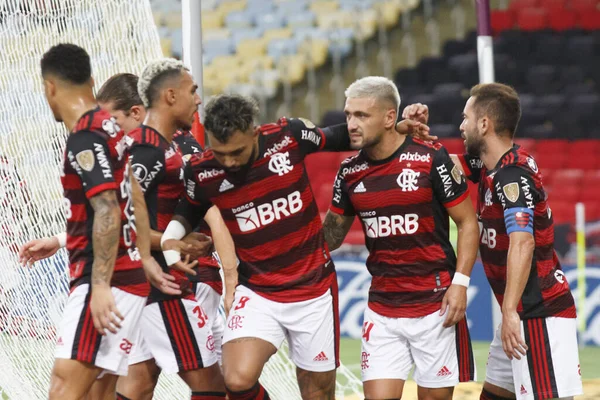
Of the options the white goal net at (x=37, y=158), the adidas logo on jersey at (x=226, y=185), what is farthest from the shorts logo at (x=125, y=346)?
the white goal net at (x=37, y=158)

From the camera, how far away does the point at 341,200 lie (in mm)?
5594

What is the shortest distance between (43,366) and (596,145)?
9593mm

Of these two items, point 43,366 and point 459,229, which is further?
point 43,366

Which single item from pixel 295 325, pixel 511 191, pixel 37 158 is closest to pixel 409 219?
pixel 511 191

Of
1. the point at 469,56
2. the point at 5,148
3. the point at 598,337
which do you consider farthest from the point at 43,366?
the point at 469,56

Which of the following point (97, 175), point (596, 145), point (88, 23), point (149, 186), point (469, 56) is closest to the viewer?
point (97, 175)

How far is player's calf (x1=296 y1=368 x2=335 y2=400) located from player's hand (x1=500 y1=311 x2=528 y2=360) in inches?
35.6

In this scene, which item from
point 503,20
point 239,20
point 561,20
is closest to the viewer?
point 561,20

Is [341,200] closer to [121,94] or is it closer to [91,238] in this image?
[121,94]

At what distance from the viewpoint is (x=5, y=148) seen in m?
7.02

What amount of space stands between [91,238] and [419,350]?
5.93 ft

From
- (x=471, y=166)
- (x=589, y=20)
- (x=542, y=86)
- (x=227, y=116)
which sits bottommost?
(x=542, y=86)

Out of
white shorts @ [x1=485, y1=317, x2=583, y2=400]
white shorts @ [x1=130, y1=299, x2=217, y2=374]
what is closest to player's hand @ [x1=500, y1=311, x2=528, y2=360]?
white shorts @ [x1=485, y1=317, x2=583, y2=400]

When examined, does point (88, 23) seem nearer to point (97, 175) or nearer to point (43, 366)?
point (43, 366)
